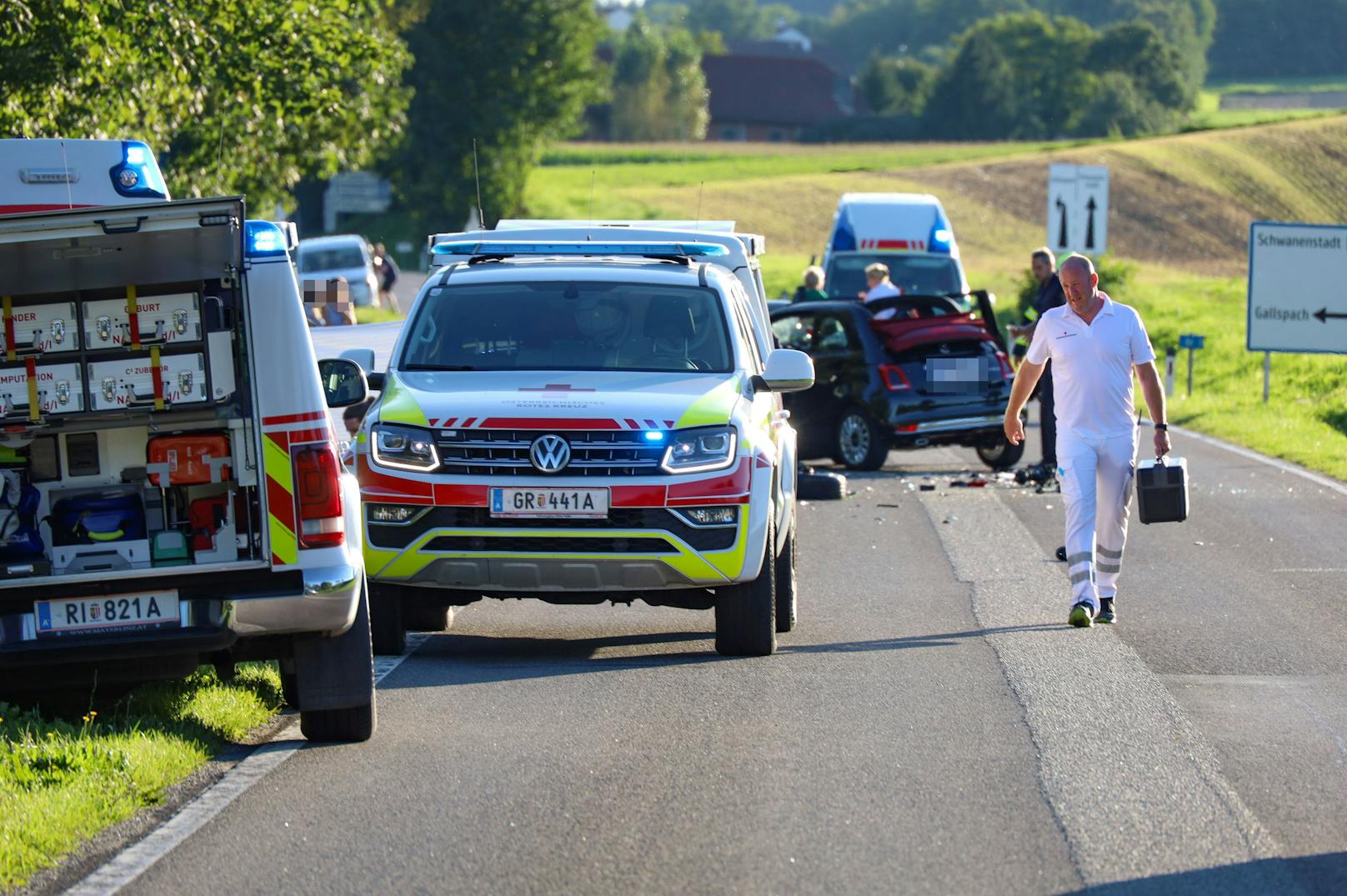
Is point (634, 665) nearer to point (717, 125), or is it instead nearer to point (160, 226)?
point (160, 226)

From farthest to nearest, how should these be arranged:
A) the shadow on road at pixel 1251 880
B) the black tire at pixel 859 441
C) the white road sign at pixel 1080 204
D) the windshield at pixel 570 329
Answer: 1. the white road sign at pixel 1080 204
2. the black tire at pixel 859 441
3. the windshield at pixel 570 329
4. the shadow on road at pixel 1251 880

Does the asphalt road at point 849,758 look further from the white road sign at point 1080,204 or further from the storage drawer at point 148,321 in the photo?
the white road sign at point 1080,204

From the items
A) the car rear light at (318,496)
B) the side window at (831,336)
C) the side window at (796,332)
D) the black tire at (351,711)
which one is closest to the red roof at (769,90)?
the side window at (796,332)

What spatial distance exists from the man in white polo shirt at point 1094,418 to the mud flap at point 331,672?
4186mm

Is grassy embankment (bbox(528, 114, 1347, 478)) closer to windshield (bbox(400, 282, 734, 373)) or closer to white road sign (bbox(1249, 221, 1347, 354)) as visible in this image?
white road sign (bbox(1249, 221, 1347, 354))

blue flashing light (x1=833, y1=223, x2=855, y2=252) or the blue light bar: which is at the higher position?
the blue light bar

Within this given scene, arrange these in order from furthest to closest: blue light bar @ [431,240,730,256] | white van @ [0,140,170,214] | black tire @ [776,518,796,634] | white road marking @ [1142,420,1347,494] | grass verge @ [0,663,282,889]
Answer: white road marking @ [1142,420,1347,494] → blue light bar @ [431,240,730,256] → black tire @ [776,518,796,634] → white van @ [0,140,170,214] → grass verge @ [0,663,282,889]

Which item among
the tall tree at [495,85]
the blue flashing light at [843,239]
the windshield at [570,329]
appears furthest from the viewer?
the tall tree at [495,85]

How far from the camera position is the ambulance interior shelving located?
7375mm

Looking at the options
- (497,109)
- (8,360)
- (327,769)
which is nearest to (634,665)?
(327,769)

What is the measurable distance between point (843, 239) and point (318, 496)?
23.1 metres

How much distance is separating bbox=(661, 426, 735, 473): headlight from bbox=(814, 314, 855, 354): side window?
400 inches

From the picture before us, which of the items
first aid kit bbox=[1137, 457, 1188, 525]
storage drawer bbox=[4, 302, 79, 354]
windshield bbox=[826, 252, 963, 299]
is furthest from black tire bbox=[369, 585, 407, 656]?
windshield bbox=[826, 252, 963, 299]

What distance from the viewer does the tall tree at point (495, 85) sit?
230 feet
